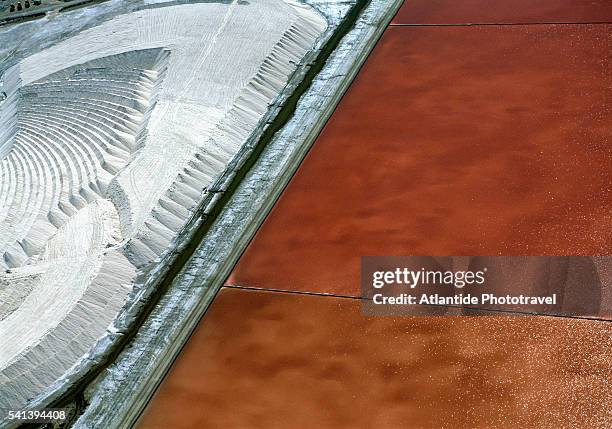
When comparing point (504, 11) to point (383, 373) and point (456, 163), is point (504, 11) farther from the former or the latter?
point (383, 373)

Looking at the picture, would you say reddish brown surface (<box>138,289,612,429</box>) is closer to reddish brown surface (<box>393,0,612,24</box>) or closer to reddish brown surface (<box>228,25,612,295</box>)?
reddish brown surface (<box>228,25,612,295</box>)

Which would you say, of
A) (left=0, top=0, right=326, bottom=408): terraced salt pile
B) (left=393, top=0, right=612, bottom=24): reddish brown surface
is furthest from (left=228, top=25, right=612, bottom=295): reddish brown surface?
(left=0, top=0, right=326, bottom=408): terraced salt pile

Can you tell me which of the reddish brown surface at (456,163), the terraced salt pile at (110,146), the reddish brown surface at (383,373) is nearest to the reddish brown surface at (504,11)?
the reddish brown surface at (456,163)

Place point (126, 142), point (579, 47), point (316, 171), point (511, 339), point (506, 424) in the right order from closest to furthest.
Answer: point (506, 424)
point (511, 339)
point (316, 171)
point (126, 142)
point (579, 47)

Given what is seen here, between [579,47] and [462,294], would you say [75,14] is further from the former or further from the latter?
[462,294]

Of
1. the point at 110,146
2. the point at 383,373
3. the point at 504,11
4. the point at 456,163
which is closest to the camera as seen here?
the point at 383,373

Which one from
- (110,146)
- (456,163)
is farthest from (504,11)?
(110,146)

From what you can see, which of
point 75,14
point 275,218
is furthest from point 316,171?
point 75,14

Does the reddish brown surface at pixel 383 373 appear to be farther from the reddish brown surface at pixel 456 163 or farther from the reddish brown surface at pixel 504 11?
the reddish brown surface at pixel 504 11
